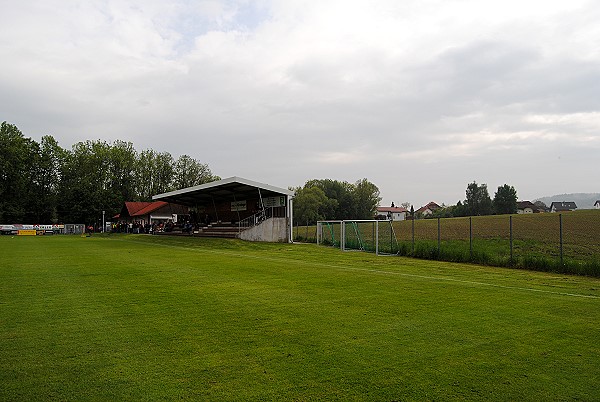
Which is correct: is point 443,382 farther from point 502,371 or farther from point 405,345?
point 405,345

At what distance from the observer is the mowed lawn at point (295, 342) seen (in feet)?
14.9

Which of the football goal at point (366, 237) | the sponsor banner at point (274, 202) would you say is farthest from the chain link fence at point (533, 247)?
the sponsor banner at point (274, 202)

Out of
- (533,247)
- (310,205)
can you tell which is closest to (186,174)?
(310,205)

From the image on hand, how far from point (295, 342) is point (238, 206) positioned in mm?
38523

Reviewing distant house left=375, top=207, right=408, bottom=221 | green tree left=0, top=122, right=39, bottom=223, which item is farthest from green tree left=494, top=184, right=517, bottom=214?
green tree left=0, top=122, right=39, bottom=223

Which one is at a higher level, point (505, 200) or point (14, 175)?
point (14, 175)

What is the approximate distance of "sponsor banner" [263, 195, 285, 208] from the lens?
3788 cm

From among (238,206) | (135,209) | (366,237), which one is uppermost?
(135,209)

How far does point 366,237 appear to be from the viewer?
96.7 feet

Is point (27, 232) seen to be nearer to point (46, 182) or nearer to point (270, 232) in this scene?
point (46, 182)

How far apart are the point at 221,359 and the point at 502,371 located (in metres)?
3.15

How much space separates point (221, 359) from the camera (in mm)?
5359

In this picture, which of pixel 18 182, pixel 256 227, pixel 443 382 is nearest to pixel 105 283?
pixel 443 382

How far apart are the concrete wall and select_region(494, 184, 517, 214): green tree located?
7066 centimetres
